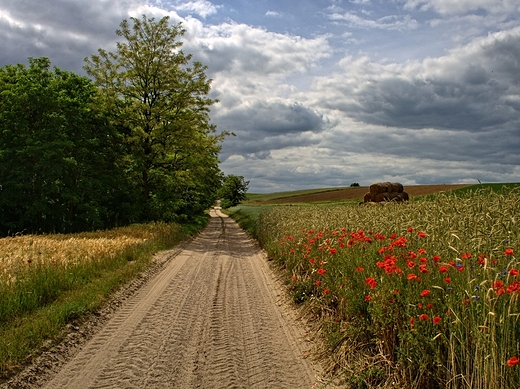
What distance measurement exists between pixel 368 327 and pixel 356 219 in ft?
19.0

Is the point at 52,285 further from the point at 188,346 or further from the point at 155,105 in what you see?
the point at 155,105

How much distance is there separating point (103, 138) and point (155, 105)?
419 centimetres

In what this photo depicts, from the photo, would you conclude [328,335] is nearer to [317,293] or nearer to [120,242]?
[317,293]

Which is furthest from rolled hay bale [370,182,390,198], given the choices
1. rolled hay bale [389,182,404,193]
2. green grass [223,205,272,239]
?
green grass [223,205,272,239]

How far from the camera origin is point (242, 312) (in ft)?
28.3

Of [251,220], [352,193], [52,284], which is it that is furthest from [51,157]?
[352,193]

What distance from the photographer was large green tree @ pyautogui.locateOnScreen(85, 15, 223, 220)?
1093 inches

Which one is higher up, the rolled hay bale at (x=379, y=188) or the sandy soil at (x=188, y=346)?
the rolled hay bale at (x=379, y=188)

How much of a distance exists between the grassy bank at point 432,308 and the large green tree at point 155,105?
21.6m

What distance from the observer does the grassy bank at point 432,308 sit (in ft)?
12.4

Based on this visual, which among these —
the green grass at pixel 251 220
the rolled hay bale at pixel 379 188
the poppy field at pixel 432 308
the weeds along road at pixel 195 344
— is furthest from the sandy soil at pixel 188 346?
the rolled hay bale at pixel 379 188

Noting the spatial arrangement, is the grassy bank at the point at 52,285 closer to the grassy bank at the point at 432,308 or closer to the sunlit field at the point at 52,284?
the sunlit field at the point at 52,284

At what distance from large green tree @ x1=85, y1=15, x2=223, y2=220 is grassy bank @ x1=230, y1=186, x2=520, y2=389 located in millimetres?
21589

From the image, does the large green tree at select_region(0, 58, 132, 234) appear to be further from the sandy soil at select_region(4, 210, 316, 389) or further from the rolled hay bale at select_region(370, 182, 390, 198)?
the rolled hay bale at select_region(370, 182, 390, 198)
